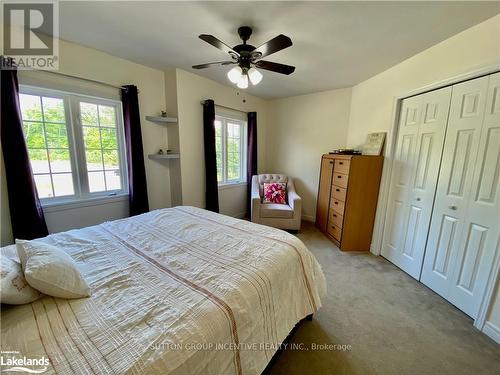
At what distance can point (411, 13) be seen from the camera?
155cm

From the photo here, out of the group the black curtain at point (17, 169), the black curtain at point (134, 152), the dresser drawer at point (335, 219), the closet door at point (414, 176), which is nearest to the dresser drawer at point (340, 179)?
the dresser drawer at point (335, 219)

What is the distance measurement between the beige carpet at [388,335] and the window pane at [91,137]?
2855mm

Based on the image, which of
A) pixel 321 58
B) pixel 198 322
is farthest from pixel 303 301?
pixel 321 58

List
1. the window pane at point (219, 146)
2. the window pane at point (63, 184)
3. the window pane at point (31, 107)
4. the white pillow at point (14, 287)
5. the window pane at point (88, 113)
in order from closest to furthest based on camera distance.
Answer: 1. the white pillow at point (14, 287)
2. the window pane at point (31, 107)
3. the window pane at point (63, 184)
4. the window pane at point (88, 113)
5. the window pane at point (219, 146)

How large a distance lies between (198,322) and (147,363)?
0.65ft

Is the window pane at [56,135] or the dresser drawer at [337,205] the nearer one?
the window pane at [56,135]

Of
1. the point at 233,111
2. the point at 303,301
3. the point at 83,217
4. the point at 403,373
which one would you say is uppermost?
the point at 233,111

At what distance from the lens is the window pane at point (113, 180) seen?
2.59 m

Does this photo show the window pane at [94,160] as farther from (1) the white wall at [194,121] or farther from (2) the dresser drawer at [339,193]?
(2) the dresser drawer at [339,193]

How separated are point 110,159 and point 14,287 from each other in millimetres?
2088

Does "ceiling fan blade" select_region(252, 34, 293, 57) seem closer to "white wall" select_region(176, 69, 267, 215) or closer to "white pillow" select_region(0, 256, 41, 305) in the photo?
"white wall" select_region(176, 69, 267, 215)

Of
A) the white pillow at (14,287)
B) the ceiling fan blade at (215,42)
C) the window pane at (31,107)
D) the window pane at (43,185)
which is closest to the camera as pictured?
the white pillow at (14,287)

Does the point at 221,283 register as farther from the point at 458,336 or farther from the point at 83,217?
the point at 83,217

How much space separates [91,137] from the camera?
239cm
